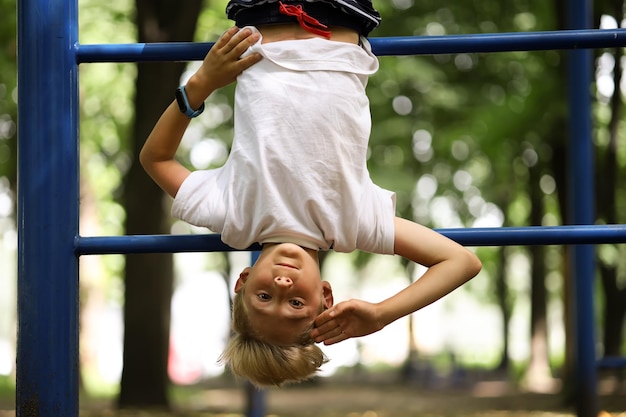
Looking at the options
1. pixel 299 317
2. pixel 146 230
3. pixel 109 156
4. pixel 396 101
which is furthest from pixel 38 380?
pixel 109 156

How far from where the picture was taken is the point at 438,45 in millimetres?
2383

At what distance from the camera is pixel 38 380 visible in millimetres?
2334

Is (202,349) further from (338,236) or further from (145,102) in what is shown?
(338,236)

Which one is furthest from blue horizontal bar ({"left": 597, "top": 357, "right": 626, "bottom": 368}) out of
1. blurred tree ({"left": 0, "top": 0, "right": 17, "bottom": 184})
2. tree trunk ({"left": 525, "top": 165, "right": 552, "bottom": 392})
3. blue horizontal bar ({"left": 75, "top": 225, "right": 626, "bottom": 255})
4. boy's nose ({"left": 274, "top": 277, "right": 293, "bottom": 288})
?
tree trunk ({"left": 525, "top": 165, "right": 552, "bottom": 392})

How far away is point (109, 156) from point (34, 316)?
11171 millimetres

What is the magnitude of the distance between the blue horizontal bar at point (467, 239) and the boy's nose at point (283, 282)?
8.2 inches

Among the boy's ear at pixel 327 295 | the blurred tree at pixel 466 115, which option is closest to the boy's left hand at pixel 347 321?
the boy's ear at pixel 327 295

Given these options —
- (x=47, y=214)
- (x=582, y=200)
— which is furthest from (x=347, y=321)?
(x=582, y=200)

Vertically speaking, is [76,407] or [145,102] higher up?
[145,102]

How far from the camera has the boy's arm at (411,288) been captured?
2.09m

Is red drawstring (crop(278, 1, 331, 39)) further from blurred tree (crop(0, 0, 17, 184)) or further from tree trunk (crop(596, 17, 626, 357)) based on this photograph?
blurred tree (crop(0, 0, 17, 184))

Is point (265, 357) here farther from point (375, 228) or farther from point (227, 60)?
point (227, 60)

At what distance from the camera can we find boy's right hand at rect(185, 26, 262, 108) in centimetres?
229

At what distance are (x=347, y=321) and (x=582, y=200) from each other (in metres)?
3.28
